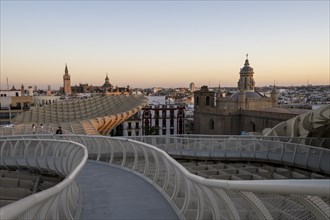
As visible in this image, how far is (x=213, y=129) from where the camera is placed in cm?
6397

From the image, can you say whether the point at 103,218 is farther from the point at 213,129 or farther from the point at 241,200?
the point at 213,129

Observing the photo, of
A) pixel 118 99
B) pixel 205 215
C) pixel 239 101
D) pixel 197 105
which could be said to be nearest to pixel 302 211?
pixel 205 215

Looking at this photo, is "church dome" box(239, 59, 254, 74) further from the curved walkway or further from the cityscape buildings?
the curved walkway

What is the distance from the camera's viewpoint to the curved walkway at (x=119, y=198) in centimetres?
612

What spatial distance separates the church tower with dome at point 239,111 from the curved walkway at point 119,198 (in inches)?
1596

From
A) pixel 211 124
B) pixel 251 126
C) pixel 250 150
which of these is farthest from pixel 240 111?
pixel 250 150

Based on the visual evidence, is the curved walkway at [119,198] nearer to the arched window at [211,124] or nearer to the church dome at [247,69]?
the arched window at [211,124]

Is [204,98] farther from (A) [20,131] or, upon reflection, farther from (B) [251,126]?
(A) [20,131]

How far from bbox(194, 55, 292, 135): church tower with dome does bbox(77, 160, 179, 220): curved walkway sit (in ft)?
133

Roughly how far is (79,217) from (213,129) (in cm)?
5890

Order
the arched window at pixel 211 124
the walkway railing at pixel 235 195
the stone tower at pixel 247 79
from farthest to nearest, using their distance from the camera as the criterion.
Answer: the stone tower at pixel 247 79 → the arched window at pixel 211 124 → the walkway railing at pixel 235 195

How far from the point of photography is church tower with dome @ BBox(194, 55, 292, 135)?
174 ft

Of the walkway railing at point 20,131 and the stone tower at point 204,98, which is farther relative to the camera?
the stone tower at point 204,98

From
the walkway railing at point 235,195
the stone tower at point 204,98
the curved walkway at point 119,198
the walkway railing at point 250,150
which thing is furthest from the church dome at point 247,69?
the curved walkway at point 119,198
